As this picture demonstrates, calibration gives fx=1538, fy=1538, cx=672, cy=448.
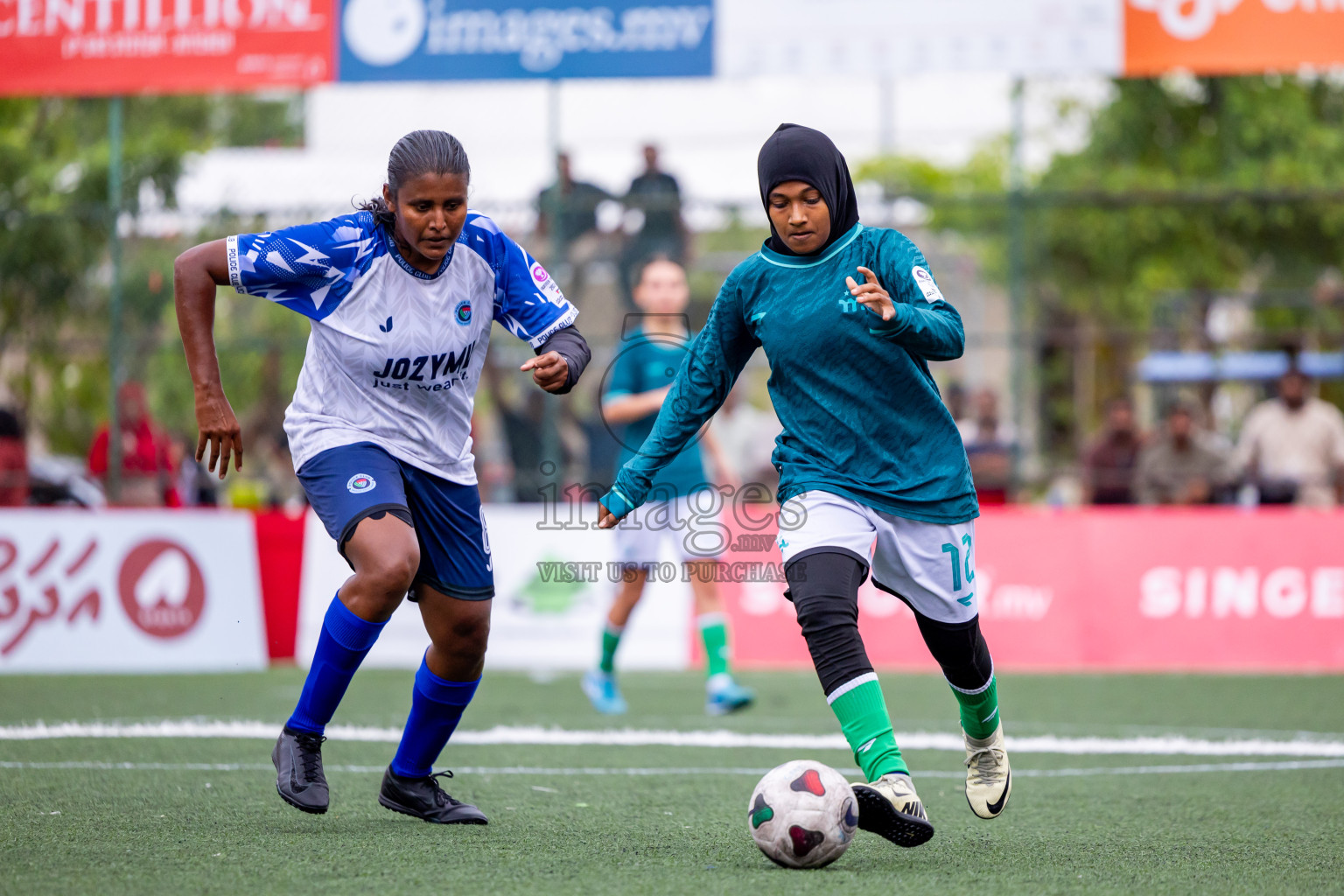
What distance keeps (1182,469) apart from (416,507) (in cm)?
916

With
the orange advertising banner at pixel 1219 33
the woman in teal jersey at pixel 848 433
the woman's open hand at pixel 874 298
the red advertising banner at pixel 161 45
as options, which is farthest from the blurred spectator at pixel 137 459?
the woman's open hand at pixel 874 298

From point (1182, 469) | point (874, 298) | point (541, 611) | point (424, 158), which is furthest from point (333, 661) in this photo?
point (1182, 469)

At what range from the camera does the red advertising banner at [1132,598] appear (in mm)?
10516

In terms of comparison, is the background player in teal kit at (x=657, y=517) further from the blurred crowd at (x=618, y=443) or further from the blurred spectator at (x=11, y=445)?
the blurred spectator at (x=11, y=445)

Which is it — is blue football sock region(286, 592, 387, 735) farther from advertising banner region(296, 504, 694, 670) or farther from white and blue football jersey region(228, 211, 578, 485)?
advertising banner region(296, 504, 694, 670)

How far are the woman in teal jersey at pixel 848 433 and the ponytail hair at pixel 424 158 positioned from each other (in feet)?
2.88

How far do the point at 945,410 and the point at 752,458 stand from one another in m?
9.17

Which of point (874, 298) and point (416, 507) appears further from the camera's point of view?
point (416, 507)

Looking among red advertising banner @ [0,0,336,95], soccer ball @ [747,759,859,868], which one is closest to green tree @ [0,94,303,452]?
red advertising banner @ [0,0,336,95]

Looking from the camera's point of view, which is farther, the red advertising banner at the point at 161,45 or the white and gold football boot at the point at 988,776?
the red advertising banner at the point at 161,45

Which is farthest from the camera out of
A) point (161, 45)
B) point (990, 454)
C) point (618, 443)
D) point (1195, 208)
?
point (1195, 208)

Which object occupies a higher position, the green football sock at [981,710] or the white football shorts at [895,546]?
the white football shorts at [895,546]

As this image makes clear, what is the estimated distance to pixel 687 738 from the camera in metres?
7.05

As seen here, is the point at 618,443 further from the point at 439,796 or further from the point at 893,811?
the point at 893,811
